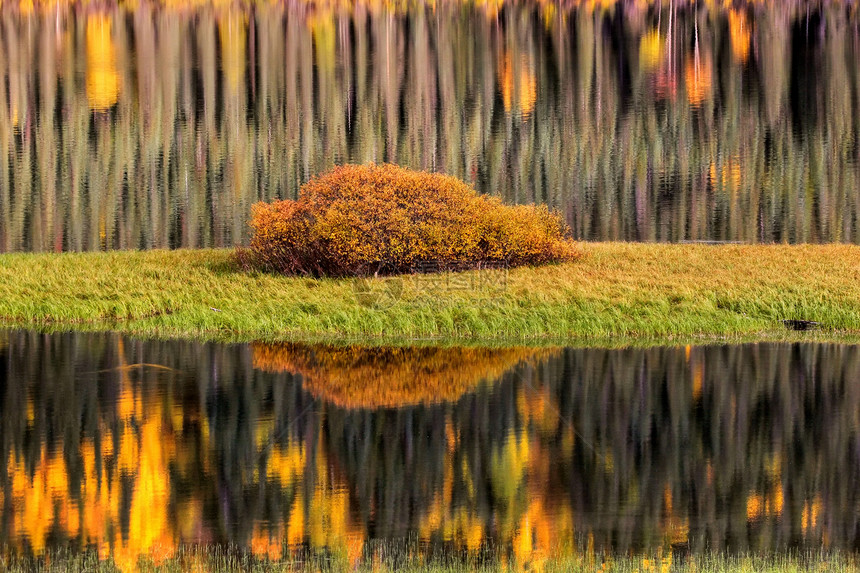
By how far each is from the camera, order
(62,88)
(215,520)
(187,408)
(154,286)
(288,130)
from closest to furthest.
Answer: (215,520) < (187,408) < (154,286) < (288,130) < (62,88)

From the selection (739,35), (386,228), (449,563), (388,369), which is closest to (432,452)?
(449,563)

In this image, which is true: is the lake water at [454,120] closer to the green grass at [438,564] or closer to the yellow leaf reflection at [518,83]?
the yellow leaf reflection at [518,83]

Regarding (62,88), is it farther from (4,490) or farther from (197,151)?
(4,490)

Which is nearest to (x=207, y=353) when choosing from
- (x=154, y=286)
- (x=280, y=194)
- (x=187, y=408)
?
(x=187, y=408)

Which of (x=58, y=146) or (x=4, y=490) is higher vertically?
(x=58, y=146)

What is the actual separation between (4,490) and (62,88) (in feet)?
227

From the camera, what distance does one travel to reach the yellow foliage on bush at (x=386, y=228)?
28297 millimetres

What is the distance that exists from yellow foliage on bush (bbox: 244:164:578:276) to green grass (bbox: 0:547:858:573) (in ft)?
59.3

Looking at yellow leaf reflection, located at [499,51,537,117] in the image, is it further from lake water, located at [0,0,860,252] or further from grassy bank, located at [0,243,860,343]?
grassy bank, located at [0,243,860,343]

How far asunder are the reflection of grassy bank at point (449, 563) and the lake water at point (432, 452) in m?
0.22

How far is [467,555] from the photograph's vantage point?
34.1ft

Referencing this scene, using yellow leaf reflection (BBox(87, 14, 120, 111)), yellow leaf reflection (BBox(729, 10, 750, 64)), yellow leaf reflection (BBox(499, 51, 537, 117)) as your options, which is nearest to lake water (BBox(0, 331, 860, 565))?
yellow leaf reflection (BBox(499, 51, 537, 117))

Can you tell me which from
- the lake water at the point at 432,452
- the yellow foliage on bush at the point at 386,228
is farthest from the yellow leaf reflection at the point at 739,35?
the lake water at the point at 432,452

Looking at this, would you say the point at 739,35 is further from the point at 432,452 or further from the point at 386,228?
the point at 432,452
